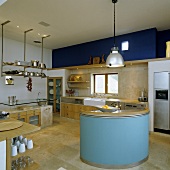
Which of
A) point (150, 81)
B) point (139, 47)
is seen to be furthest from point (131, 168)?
point (139, 47)

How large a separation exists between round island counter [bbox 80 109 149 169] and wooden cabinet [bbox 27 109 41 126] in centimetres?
268

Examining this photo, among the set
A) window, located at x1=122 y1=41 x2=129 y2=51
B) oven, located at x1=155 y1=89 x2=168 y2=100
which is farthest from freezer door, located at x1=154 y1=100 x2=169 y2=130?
window, located at x1=122 y1=41 x2=129 y2=51

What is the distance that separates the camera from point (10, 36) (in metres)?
5.39

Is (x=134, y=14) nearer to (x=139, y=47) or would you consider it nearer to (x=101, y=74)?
(x=139, y=47)

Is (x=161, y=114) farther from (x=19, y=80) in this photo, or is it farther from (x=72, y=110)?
(x=19, y=80)

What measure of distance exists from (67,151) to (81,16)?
3244 millimetres

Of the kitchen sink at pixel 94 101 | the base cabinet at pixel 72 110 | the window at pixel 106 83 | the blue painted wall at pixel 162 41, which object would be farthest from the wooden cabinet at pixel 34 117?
the blue painted wall at pixel 162 41

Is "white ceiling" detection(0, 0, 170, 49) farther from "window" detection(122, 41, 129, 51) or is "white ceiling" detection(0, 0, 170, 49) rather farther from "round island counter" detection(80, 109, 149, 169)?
"round island counter" detection(80, 109, 149, 169)

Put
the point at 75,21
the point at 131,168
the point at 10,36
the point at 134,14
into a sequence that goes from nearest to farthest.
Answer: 1. the point at 131,168
2. the point at 134,14
3. the point at 75,21
4. the point at 10,36

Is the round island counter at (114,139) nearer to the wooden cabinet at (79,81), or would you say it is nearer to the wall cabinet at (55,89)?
the wooden cabinet at (79,81)

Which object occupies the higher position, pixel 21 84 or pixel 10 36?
pixel 10 36

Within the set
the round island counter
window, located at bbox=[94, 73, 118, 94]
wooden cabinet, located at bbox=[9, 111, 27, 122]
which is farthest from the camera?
window, located at bbox=[94, 73, 118, 94]

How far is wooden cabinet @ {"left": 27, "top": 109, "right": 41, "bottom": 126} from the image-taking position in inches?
185

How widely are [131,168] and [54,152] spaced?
162 cm
